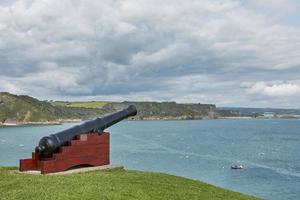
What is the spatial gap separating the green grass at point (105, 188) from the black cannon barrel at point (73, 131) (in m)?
2.13

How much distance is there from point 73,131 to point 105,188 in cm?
704

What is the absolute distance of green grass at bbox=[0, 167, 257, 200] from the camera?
14547mm

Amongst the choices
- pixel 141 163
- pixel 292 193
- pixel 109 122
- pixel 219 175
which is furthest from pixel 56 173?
pixel 141 163

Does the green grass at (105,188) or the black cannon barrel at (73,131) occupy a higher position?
the black cannon barrel at (73,131)

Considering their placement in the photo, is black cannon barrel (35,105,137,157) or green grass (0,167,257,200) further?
black cannon barrel (35,105,137,157)

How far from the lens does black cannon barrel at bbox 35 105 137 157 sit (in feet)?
67.1

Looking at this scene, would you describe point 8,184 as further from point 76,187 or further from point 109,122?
point 109,122

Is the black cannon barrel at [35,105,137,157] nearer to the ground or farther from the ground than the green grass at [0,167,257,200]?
farther from the ground

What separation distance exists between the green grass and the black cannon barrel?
2128 mm

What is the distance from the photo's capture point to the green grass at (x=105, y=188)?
47.7ft

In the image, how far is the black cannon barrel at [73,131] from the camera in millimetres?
20438

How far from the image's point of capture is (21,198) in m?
14.1

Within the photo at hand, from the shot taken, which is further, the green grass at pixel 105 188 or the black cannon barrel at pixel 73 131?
the black cannon barrel at pixel 73 131

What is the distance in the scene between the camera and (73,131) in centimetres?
2205
